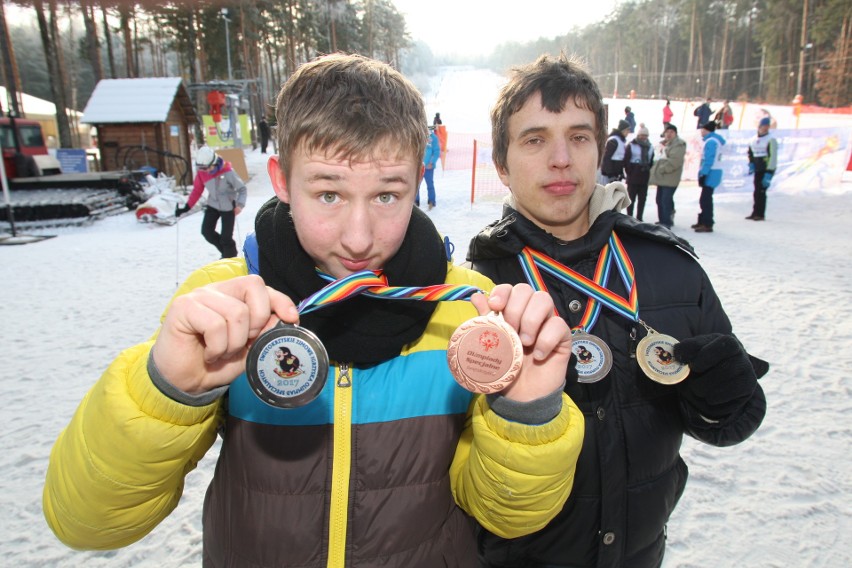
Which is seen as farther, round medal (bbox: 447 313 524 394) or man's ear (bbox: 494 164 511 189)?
man's ear (bbox: 494 164 511 189)

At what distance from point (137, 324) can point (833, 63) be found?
50.4 metres

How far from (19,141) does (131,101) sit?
4.32 meters

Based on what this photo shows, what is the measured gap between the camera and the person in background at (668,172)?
36.7ft

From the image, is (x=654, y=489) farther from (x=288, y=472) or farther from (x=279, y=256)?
(x=279, y=256)

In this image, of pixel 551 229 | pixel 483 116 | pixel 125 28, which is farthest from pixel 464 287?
pixel 483 116

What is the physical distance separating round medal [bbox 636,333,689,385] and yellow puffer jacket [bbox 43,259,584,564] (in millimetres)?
473

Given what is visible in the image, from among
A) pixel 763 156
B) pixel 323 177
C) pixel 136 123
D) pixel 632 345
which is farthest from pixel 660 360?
pixel 136 123

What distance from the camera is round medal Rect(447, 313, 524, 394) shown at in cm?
117

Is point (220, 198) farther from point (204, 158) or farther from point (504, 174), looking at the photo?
point (504, 174)

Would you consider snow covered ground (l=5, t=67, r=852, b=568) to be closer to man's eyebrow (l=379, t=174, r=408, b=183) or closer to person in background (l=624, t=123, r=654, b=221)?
person in background (l=624, t=123, r=654, b=221)

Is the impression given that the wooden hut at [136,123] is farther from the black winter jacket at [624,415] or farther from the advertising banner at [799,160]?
the black winter jacket at [624,415]

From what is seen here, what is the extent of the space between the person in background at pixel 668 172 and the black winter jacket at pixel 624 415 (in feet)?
34.1

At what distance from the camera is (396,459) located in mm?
1388

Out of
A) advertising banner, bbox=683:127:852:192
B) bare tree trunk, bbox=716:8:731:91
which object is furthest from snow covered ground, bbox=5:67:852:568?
bare tree trunk, bbox=716:8:731:91
